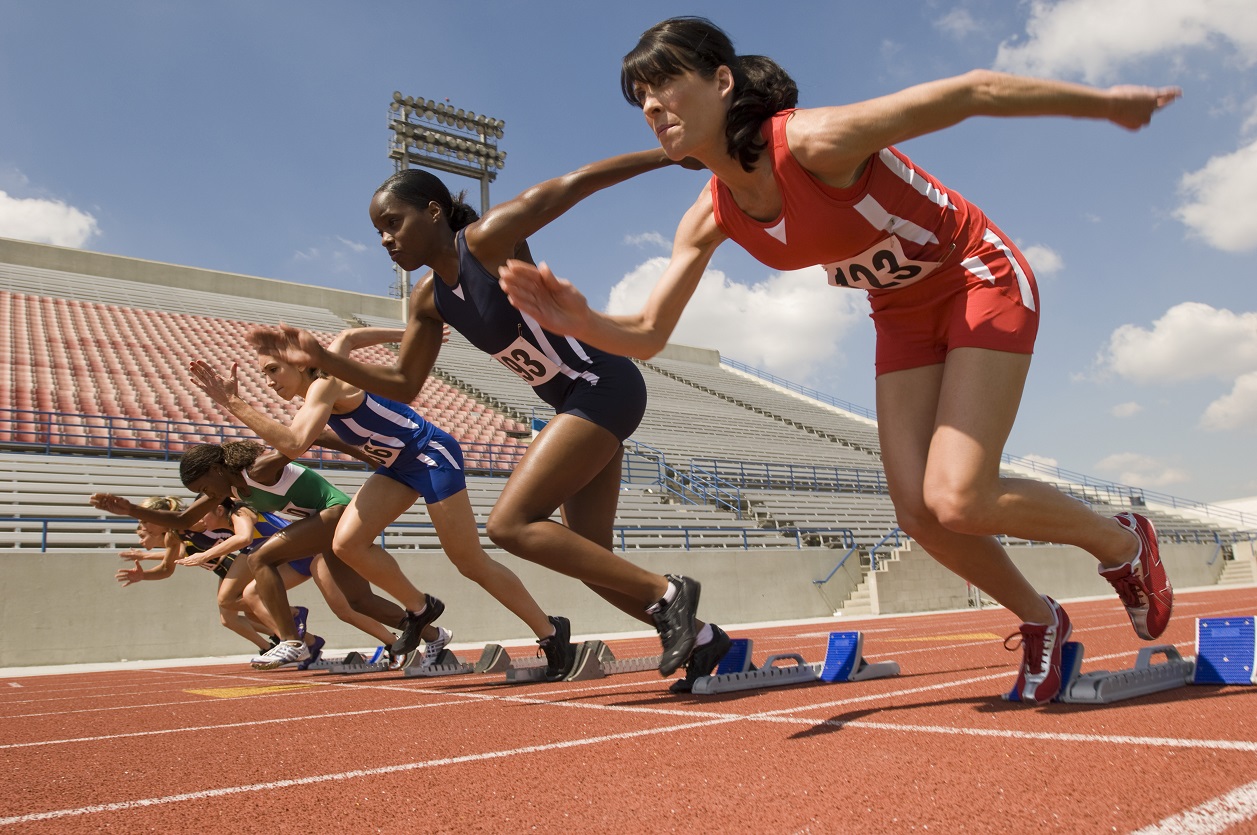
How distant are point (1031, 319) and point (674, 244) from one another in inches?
41.4

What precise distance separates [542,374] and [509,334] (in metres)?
0.21

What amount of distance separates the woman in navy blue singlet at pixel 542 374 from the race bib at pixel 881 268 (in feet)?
3.41

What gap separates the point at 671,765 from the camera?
212cm

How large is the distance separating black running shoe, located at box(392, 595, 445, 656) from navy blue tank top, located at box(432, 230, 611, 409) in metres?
2.52

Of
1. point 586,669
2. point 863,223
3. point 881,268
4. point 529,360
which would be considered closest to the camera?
point 863,223

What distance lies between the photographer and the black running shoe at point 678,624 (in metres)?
3.30

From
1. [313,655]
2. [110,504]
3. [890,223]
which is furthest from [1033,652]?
[313,655]

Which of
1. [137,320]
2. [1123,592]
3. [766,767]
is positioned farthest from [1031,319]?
[137,320]

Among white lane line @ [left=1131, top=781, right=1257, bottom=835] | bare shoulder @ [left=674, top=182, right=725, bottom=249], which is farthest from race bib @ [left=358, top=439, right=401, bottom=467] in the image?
white lane line @ [left=1131, top=781, right=1257, bottom=835]

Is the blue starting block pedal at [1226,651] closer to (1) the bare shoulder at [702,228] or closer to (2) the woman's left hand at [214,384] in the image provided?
(1) the bare shoulder at [702,228]

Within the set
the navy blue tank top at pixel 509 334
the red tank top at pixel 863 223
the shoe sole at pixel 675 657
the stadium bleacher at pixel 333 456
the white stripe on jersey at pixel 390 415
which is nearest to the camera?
the red tank top at pixel 863 223

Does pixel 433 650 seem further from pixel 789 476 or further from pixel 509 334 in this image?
pixel 789 476

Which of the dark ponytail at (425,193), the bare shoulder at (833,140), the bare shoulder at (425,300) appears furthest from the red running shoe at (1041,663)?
the dark ponytail at (425,193)

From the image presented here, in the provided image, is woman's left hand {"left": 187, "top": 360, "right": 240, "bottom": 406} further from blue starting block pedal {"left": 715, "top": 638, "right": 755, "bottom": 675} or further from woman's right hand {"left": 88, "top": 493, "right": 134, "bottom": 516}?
blue starting block pedal {"left": 715, "top": 638, "right": 755, "bottom": 675}
